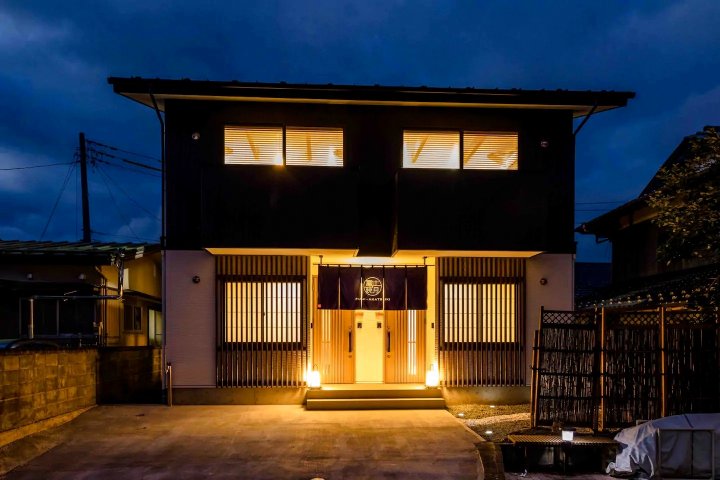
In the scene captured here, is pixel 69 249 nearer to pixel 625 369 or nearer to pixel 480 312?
pixel 480 312

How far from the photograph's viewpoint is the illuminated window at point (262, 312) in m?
13.1

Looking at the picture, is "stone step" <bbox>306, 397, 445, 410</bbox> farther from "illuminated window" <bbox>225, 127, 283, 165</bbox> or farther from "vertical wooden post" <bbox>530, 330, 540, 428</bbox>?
"illuminated window" <bbox>225, 127, 283, 165</bbox>

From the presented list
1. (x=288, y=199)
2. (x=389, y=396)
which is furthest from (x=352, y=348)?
(x=288, y=199)

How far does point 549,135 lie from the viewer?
13641 mm

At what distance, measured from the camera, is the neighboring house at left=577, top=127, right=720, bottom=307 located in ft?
51.4

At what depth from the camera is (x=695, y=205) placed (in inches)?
352

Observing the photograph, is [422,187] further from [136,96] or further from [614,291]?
[614,291]

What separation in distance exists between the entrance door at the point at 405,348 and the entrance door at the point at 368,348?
216 mm

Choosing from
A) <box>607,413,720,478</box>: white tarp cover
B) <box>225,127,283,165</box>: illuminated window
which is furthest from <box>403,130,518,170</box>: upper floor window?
<box>607,413,720,478</box>: white tarp cover

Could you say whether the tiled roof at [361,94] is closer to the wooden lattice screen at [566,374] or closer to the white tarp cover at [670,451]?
the wooden lattice screen at [566,374]

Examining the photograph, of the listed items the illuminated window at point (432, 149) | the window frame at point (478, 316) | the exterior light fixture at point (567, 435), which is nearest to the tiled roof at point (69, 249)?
the illuminated window at point (432, 149)

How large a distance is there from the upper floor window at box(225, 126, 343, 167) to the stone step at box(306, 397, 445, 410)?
556 centimetres

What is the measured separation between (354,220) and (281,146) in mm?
2676

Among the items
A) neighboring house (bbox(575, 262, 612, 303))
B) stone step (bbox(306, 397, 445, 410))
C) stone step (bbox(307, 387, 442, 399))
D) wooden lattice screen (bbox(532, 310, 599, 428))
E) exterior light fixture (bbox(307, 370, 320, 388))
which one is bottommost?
stone step (bbox(306, 397, 445, 410))
